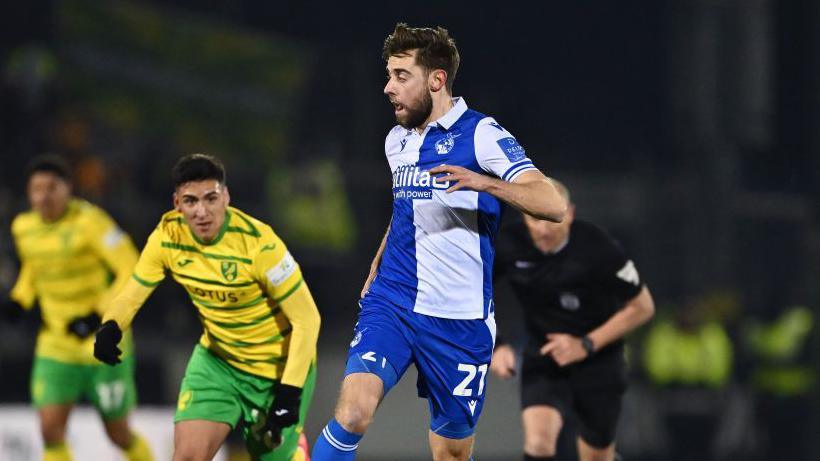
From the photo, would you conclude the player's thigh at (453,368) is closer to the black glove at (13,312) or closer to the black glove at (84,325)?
the black glove at (84,325)

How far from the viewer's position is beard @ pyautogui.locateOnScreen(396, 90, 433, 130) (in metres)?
5.28

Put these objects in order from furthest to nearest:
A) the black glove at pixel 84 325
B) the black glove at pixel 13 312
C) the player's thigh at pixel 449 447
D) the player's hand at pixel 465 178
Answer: the black glove at pixel 13 312 < the black glove at pixel 84 325 < the player's thigh at pixel 449 447 < the player's hand at pixel 465 178

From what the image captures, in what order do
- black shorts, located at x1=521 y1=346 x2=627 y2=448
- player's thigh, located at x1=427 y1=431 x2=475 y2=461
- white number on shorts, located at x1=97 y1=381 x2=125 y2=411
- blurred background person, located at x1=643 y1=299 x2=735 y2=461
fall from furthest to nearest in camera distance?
blurred background person, located at x1=643 y1=299 x2=735 y2=461 → white number on shorts, located at x1=97 y1=381 x2=125 y2=411 → black shorts, located at x1=521 y1=346 x2=627 y2=448 → player's thigh, located at x1=427 y1=431 x2=475 y2=461

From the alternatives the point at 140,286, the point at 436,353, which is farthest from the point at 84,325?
the point at 436,353

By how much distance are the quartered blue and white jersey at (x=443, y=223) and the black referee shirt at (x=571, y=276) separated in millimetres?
1556

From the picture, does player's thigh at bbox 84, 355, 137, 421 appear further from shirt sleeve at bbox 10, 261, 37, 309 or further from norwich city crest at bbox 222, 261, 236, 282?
norwich city crest at bbox 222, 261, 236, 282

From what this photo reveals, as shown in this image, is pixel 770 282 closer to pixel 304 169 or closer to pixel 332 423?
pixel 304 169

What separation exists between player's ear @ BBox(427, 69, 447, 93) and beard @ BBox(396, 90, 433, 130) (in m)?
0.04

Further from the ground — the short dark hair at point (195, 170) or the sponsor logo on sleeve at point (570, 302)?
the short dark hair at point (195, 170)

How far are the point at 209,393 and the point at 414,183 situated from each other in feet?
5.37

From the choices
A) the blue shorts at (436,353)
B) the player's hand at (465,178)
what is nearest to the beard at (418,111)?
the player's hand at (465,178)

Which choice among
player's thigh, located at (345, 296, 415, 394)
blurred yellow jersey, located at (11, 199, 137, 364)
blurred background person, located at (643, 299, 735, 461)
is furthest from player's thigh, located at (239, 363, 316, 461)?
blurred background person, located at (643, 299, 735, 461)

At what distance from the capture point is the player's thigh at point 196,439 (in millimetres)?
5859

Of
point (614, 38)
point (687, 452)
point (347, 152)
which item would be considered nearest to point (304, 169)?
point (347, 152)
